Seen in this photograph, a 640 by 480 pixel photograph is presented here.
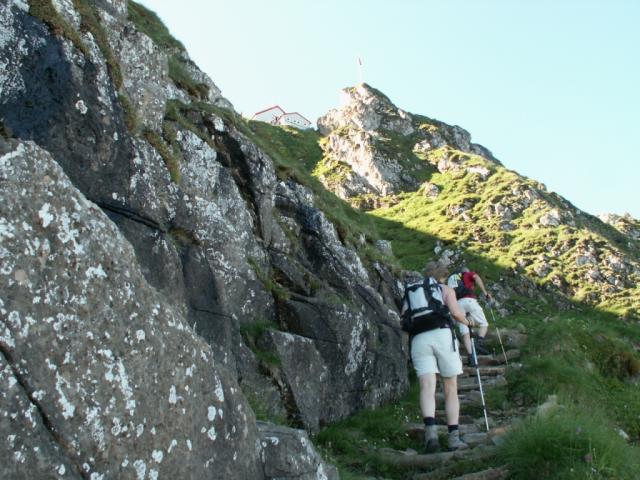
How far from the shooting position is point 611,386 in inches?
546

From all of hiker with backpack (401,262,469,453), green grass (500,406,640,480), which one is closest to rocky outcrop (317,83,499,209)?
hiker with backpack (401,262,469,453)

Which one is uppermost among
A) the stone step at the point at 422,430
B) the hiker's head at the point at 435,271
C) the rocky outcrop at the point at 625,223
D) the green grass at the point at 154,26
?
the green grass at the point at 154,26

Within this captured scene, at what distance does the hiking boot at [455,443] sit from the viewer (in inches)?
357

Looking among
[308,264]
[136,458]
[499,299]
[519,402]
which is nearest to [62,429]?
[136,458]

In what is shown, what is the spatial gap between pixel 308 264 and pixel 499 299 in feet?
67.6

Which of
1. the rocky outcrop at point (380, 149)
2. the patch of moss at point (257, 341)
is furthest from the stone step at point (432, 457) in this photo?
the rocky outcrop at point (380, 149)

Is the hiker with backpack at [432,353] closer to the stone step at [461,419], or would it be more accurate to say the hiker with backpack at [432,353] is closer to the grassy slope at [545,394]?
the grassy slope at [545,394]

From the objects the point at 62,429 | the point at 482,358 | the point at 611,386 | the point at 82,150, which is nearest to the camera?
the point at 62,429

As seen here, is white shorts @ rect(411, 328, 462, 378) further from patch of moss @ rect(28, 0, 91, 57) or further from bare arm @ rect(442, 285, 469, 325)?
patch of moss @ rect(28, 0, 91, 57)

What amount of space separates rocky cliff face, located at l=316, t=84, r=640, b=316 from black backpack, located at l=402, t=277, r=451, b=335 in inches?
926

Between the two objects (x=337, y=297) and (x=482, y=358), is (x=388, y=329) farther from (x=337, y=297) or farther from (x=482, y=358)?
(x=482, y=358)

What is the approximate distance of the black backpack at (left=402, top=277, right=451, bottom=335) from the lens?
9.34 m

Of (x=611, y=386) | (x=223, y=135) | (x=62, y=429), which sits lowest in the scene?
(x=611, y=386)

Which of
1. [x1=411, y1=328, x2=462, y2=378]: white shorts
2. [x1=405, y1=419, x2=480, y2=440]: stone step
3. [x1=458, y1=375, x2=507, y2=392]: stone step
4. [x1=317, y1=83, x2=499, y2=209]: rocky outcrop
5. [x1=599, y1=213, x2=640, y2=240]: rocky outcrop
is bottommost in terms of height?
[x1=405, y1=419, x2=480, y2=440]: stone step
